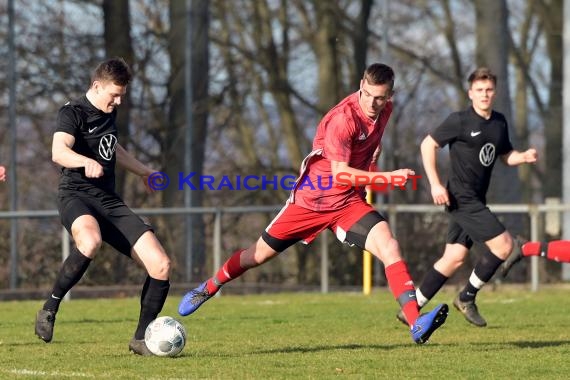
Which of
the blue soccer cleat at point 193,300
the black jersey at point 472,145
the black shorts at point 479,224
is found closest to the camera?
the blue soccer cleat at point 193,300

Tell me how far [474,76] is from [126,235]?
11.3 ft

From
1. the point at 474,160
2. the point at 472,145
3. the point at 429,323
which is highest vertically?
the point at 472,145

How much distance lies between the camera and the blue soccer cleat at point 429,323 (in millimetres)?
8289

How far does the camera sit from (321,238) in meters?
18.7

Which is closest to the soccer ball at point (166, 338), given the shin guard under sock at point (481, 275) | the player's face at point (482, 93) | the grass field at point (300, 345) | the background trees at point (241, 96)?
the grass field at point (300, 345)

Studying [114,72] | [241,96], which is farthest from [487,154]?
[241,96]

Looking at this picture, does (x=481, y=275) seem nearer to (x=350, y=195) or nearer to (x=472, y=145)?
(x=472, y=145)

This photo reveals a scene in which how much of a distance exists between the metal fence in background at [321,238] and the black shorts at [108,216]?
7.85 metres

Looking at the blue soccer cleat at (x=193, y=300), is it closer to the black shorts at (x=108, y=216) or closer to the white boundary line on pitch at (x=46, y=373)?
the black shorts at (x=108, y=216)

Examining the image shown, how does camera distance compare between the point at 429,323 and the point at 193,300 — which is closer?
the point at 429,323

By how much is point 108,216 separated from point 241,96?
1196 centimetres

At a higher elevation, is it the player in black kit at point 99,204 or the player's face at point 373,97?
the player's face at point 373,97

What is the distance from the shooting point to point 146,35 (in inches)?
781

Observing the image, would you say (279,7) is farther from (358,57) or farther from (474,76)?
(474,76)
